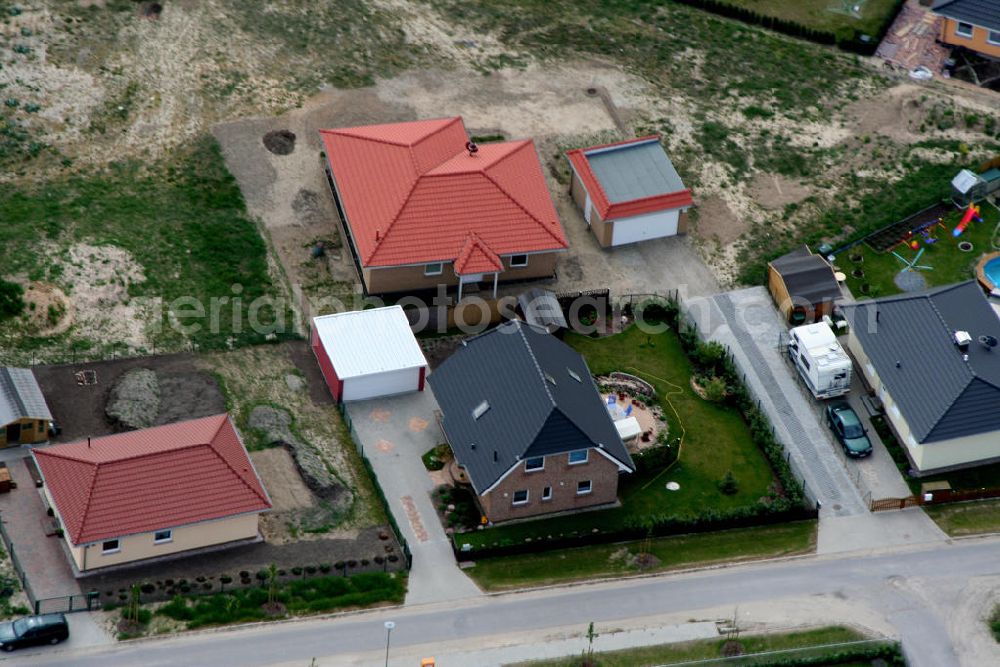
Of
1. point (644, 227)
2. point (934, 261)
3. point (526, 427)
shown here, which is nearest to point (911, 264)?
point (934, 261)

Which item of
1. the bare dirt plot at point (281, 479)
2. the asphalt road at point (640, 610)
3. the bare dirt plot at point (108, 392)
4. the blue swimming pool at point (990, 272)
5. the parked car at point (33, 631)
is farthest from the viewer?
the blue swimming pool at point (990, 272)

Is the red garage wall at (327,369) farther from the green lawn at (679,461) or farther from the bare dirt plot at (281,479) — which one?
the green lawn at (679,461)

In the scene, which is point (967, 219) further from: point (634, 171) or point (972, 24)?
point (634, 171)

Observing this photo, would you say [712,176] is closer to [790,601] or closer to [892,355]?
[892,355]

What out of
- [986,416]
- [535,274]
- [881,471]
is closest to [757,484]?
[881,471]

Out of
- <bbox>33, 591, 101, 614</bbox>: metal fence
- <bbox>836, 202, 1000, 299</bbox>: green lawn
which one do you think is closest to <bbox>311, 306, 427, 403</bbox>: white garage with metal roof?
<bbox>33, 591, 101, 614</bbox>: metal fence

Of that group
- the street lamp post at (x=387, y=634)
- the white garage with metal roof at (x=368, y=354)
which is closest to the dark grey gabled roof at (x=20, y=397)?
the white garage with metal roof at (x=368, y=354)

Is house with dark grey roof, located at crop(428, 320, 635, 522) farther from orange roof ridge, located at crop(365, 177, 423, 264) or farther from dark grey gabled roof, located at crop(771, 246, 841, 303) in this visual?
dark grey gabled roof, located at crop(771, 246, 841, 303)
